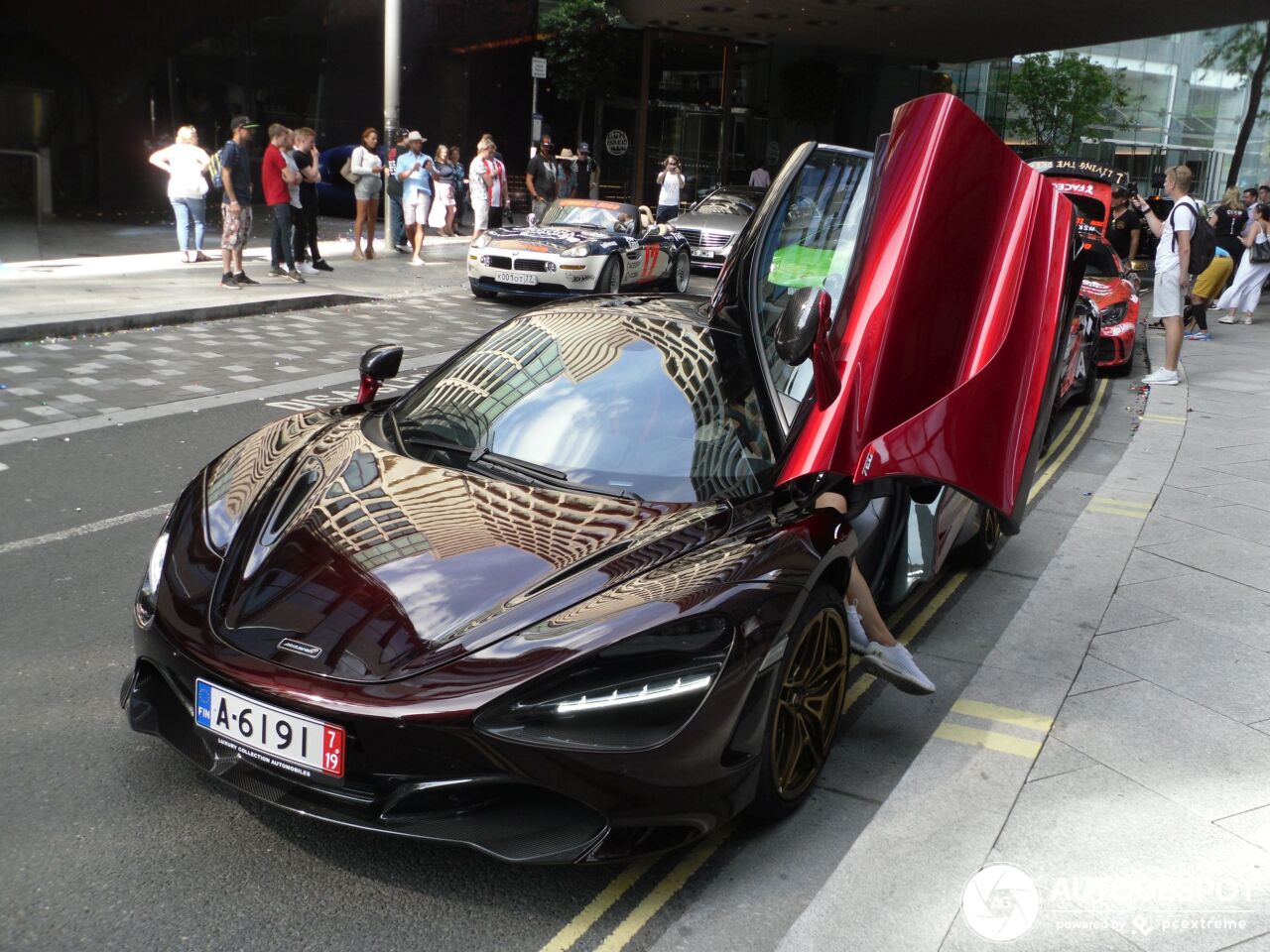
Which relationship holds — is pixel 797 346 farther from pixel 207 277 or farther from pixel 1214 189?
pixel 1214 189

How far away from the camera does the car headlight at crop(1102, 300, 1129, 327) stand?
1161cm

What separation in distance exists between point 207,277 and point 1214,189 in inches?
1783

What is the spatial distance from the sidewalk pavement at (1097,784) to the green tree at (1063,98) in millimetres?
33938

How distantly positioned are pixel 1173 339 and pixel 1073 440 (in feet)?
8.80

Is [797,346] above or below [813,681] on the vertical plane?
above

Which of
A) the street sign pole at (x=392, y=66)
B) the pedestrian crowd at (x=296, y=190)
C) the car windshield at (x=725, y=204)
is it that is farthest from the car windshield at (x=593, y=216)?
the car windshield at (x=725, y=204)

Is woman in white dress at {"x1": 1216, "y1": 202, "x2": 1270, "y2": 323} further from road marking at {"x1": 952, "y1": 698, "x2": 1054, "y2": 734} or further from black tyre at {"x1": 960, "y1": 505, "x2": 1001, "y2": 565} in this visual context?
road marking at {"x1": 952, "y1": 698, "x2": 1054, "y2": 734}

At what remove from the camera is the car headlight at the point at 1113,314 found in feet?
38.1

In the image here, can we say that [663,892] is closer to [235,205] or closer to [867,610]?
[867,610]

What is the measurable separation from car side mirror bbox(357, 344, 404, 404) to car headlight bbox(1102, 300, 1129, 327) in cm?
900

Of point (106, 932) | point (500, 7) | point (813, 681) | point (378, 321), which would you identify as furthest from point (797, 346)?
point (500, 7)

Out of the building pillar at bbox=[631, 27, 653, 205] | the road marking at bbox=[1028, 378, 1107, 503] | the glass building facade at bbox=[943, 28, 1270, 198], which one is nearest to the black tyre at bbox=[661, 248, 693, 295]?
the road marking at bbox=[1028, 378, 1107, 503]

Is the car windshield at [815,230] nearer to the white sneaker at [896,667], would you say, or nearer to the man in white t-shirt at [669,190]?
the white sneaker at [896,667]

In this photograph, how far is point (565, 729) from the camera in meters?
2.73
